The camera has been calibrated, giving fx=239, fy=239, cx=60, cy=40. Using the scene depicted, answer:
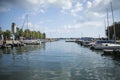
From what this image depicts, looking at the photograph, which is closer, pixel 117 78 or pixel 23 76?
pixel 117 78

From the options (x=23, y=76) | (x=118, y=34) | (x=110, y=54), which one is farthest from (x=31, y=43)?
(x=23, y=76)

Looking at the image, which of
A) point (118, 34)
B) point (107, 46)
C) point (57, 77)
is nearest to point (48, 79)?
point (57, 77)

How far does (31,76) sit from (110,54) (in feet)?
102

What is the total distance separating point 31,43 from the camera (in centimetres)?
13700

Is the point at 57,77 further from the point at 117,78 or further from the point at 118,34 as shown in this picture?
the point at 118,34

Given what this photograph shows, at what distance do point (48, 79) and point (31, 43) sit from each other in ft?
374

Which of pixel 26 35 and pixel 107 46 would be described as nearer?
pixel 107 46

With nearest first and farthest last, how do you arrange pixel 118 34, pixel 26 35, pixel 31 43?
pixel 118 34, pixel 31 43, pixel 26 35

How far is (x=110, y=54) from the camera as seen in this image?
53.6 metres

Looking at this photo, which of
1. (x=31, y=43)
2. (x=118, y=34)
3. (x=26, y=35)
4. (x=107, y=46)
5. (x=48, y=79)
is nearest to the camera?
(x=48, y=79)

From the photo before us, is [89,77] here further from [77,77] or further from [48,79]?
[48,79]

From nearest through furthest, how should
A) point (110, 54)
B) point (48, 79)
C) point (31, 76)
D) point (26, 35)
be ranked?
1. point (48, 79)
2. point (31, 76)
3. point (110, 54)
4. point (26, 35)

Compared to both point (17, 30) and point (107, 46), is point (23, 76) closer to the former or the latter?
point (107, 46)

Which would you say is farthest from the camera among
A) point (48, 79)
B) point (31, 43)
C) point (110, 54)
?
point (31, 43)
